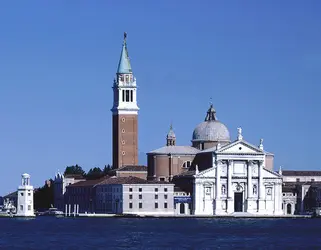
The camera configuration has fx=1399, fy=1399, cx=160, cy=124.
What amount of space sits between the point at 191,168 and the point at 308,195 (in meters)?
11.7

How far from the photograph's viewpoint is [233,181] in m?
130

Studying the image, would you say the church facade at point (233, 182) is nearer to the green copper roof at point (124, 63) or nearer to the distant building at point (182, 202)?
the distant building at point (182, 202)

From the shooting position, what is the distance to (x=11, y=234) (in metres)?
90.1

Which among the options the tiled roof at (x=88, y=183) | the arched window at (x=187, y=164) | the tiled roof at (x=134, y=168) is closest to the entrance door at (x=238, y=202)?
the arched window at (x=187, y=164)

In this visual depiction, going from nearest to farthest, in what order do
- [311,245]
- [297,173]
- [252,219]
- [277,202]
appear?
[311,245], [252,219], [277,202], [297,173]

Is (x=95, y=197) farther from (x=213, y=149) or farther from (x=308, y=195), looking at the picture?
(x=308, y=195)

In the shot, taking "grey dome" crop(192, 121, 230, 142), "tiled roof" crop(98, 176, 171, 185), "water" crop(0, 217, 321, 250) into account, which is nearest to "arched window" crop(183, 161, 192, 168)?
"grey dome" crop(192, 121, 230, 142)

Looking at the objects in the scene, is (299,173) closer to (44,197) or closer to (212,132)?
(212,132)

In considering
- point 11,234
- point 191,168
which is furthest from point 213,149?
point 11,234

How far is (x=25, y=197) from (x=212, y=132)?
22.4m

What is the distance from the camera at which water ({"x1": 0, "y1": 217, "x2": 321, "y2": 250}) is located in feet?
252

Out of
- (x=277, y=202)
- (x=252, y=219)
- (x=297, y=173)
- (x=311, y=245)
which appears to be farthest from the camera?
(x=297, y=173)

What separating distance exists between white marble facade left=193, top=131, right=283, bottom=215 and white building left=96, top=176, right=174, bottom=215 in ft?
8.90

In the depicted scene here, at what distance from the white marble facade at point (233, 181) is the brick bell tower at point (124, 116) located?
1264 cm
